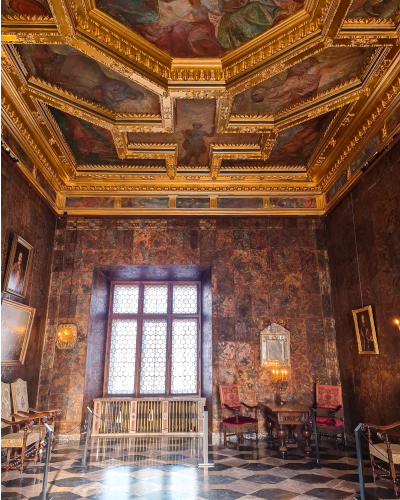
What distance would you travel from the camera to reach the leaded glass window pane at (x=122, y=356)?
11609 millimetres

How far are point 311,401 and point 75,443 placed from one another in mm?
5977

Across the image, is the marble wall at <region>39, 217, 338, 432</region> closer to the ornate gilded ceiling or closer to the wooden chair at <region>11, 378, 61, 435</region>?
the ornate gilded ceiling

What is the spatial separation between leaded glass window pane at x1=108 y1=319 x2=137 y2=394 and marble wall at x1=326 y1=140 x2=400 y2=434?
240 inches

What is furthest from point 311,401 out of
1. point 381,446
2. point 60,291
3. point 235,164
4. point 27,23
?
point 27,23

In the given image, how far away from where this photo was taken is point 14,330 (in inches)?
327

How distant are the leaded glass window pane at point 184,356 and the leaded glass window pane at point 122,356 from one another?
1.27 meters

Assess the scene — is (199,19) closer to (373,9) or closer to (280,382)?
Result: (373,9)

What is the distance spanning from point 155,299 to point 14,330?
4899 mm

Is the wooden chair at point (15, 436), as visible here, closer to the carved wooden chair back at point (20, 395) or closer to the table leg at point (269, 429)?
the carved wooden chair back at point (20, 395)

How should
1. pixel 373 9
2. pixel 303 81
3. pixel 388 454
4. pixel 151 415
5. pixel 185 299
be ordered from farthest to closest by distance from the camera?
pixel 185 299 → pixel 151 415 → pixel 303 81 → pixel 388 454 → pixel 373 9

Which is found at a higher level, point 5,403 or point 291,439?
point 5,403

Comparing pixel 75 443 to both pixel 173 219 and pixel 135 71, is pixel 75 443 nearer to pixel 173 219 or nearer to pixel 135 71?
pixel 173 219

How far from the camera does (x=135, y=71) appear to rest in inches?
272

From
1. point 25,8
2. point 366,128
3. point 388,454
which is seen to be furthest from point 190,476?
point 25,8
